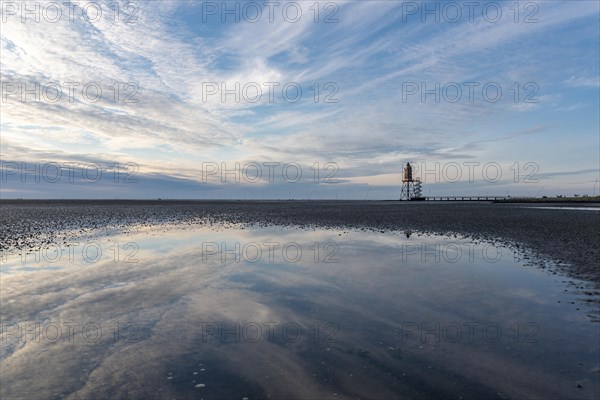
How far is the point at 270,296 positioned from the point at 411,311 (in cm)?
449

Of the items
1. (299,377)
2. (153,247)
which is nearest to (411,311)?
(299,377)

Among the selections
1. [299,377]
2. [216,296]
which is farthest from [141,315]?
[299,377]

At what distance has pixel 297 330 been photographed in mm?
9289

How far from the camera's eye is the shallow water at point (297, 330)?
659 cm

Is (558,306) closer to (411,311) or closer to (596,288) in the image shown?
(596,288)

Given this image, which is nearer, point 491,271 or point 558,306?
point 558,306

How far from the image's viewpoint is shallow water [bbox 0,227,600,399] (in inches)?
259

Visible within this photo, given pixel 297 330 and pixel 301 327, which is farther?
pixel 301 327

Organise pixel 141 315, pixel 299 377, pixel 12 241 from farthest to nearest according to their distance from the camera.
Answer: pixel 12 241 < pixel 141 315 < pixel 299 377

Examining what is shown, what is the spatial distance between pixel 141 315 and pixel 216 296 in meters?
2.54

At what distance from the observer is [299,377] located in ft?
22.5

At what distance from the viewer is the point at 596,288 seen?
41.8ft

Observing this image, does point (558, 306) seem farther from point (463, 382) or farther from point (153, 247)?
point (153, 247)

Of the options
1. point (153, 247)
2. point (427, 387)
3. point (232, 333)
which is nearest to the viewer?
point (427, 387)
